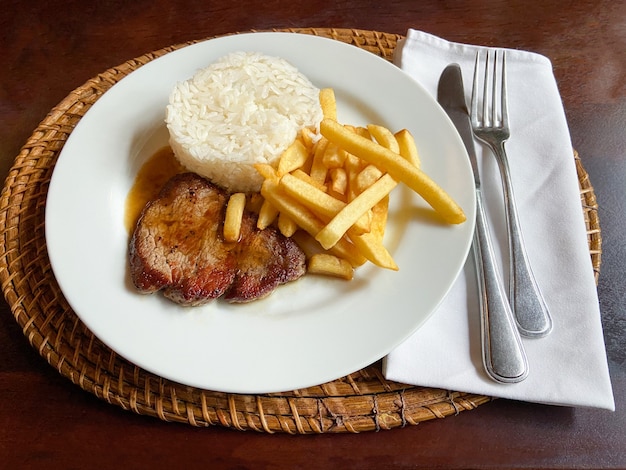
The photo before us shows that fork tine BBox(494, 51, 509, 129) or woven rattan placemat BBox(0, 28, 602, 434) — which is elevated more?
fork tine BBox(494, 51, 509, 129)

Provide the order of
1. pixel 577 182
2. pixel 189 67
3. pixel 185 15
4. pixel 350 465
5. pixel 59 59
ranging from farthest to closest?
pixel 185 15 < pixel 59 59 < pixel 189 67 < pixel 577 182 < pixel 350 465

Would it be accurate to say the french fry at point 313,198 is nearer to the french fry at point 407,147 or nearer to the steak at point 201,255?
the steak at point 201,255

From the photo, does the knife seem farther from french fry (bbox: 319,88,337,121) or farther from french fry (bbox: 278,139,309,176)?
french fry (bbox: 278,139,309,176)

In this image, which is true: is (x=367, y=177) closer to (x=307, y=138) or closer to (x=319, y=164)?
(x=319, y=164)

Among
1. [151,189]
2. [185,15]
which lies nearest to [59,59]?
[185,15]

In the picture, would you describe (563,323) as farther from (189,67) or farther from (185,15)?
(185,15)

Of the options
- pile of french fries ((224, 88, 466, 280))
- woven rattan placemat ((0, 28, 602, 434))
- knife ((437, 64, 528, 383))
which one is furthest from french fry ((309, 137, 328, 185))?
woven rattan placemat ((0, 28, 602, 434))

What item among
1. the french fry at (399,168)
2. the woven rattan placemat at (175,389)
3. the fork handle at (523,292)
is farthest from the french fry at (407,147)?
the woven rattan placemat at (175,389)
